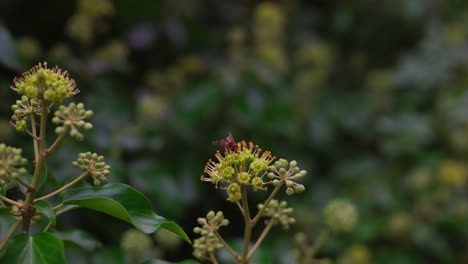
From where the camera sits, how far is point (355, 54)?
3715 mm

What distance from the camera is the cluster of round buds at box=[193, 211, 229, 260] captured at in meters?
1.02

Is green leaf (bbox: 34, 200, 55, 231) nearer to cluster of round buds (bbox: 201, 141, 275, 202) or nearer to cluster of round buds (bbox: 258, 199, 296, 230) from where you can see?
cluster of round buds (bbox: 201, 141, 275, 202)

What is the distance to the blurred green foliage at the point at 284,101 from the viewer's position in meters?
2.29

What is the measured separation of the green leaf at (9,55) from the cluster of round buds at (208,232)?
944 millimetres

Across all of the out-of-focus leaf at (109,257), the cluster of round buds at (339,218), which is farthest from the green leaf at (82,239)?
the cluster of round buds at (339,218)

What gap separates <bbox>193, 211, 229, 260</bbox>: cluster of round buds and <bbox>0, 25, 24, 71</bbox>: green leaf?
3.10 ft

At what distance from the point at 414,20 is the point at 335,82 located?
66cm

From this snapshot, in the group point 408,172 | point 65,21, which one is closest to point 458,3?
point 408,172

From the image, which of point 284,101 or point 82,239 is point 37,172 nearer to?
point 82,239

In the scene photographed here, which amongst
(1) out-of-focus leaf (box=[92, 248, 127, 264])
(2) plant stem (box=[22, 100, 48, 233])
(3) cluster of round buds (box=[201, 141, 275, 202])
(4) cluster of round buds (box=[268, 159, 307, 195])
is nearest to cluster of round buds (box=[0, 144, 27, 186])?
(2) plant stem (box=[22, 100, 48, 233])

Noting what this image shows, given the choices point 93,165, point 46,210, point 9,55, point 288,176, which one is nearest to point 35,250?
point 46,210

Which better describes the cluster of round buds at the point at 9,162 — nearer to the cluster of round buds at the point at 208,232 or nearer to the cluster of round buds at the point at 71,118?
the cluster of round buds at the point at 71,118

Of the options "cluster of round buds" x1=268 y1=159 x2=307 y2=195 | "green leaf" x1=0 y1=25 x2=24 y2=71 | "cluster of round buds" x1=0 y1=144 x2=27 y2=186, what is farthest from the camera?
"green leaf" x1=0 y1=25 x2=24 y2=71

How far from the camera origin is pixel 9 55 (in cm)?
171
